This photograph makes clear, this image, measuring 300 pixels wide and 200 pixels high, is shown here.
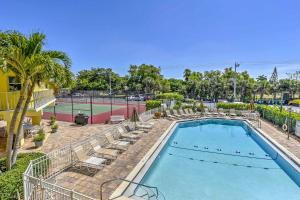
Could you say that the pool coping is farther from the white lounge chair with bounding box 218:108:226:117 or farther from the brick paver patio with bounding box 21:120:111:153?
the white lounge chair with bounding box 218:108:226:117

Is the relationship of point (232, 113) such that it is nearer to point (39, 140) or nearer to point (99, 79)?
point (39, 140)

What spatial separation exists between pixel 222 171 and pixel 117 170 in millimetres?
5383

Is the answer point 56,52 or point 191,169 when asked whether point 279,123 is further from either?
point 56,52

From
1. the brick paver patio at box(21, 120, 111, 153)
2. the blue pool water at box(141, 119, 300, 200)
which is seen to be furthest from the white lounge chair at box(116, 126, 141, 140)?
the brick paver patio at box(21, 120, 111, 153)

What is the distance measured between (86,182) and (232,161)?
27.1 ft

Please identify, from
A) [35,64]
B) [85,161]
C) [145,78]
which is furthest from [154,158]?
[145,78]

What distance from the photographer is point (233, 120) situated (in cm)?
2228

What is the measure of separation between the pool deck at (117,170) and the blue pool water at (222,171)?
0.86 m

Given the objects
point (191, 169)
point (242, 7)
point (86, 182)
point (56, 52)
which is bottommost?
point (191, 169)

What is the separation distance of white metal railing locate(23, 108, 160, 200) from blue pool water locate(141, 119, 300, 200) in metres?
3.55

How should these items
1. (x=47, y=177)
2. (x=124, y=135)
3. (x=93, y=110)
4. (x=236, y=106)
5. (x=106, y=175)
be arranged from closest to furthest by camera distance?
(x=47, y=177) < (x=106, y=175) < (x=124, y=135) < (x=236, y=106) < (x=93, y=110)

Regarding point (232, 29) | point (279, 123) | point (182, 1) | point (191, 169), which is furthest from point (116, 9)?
point (279, 123)

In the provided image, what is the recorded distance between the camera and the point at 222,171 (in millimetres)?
10398

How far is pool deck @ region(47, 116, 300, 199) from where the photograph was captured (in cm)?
708
